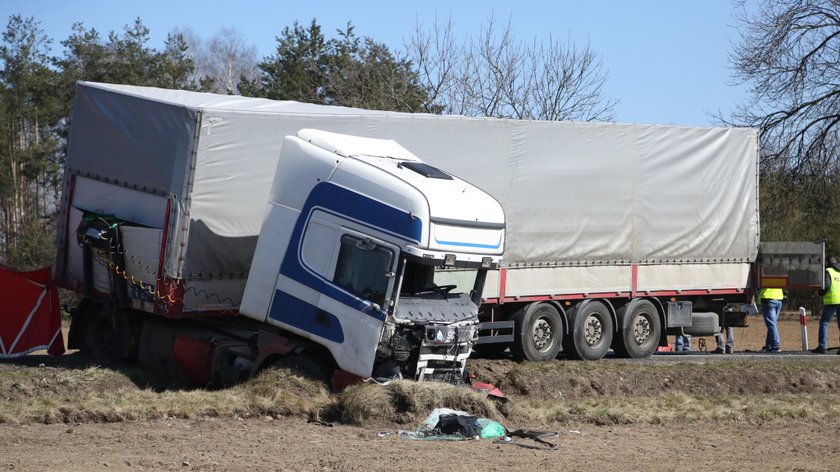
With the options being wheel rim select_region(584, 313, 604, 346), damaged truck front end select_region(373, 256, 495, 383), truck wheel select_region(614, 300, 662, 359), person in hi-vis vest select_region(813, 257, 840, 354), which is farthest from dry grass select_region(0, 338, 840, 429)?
person in hi-vis vest select_region(813, 257, 840, 354)

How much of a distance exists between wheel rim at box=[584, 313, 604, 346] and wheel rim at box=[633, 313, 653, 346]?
82 centimetres

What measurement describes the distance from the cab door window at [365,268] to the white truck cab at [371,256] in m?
0.01

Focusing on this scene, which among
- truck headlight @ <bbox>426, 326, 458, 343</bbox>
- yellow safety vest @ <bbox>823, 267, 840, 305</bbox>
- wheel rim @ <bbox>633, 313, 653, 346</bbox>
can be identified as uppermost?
yellow safety vest @ <bbox>823, 267, 840, 305</bbox>

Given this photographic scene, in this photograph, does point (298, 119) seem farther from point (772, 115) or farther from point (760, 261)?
point (772, 115)

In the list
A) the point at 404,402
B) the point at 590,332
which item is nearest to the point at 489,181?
the point at 590,332

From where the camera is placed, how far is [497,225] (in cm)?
1327

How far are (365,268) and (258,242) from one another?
170cm

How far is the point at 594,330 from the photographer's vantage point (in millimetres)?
17859

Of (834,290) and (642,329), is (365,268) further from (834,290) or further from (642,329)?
(834,290)

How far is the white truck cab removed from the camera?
12.4 metres

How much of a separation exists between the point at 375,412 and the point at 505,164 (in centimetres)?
592

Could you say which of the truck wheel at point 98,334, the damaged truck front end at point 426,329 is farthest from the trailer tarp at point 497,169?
the damaged truck front end at point 426,329

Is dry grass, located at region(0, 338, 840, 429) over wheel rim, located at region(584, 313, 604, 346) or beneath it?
beneath

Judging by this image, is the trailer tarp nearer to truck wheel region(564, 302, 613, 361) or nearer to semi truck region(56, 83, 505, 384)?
semi truck region(56, 83, 505, 384)
